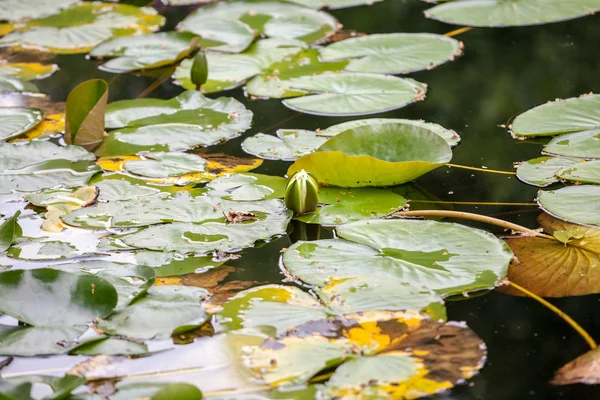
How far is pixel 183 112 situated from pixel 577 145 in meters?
1.17

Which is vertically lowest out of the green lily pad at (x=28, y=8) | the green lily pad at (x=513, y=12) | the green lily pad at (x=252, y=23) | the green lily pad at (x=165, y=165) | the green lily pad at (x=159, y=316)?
the green lily pad at (x=159, y=316)

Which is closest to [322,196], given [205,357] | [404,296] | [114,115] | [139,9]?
[404,296]

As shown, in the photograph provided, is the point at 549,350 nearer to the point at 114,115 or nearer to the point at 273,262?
the point at 273,262

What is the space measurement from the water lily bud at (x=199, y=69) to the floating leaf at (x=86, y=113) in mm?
408

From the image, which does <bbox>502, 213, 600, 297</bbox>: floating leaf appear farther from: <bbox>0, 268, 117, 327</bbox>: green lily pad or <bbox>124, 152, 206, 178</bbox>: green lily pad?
<bbox>124, 152, 206, 178</bbox>: green lily pad

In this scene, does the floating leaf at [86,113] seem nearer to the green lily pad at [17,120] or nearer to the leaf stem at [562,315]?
the green lily pad at [17,120]

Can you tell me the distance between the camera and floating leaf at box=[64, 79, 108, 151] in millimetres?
2176

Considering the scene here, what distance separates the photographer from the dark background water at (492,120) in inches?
49.6

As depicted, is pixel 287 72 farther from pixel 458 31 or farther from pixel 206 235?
pixel 206 235

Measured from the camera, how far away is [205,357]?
1.28m

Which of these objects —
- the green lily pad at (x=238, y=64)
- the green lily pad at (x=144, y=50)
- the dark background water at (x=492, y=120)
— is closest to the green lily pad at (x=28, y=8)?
the dark background water at (x=492, y=120)

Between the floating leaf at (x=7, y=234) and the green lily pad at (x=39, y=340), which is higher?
the floating leaf at (x=7, y=234)

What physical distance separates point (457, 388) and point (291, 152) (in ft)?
3.46

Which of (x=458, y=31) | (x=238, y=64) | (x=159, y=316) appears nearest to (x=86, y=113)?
(x=238, y=64)
